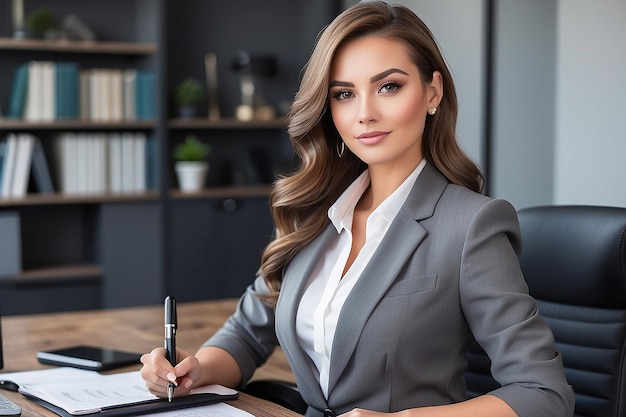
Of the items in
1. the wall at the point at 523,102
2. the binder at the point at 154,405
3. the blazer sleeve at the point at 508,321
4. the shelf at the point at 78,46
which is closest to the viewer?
the blazer sleeve at the point at 508,321

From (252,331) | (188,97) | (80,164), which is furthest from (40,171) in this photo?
(252,331)

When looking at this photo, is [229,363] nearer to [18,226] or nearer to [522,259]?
[522,259]

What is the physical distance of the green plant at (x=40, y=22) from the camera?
4.98 metres

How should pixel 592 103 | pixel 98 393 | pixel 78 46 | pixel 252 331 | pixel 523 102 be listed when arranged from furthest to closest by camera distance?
pixel 78 46, pixel 523 102, pixel 592 103, pixel 252 331, pixel 98 393

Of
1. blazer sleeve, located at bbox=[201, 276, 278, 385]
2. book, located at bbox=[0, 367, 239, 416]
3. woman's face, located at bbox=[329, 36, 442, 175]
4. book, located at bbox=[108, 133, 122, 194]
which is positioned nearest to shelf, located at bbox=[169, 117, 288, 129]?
book, located at bbox=[108, 133, 122, 194]

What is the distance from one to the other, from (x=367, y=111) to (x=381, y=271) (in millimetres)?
278

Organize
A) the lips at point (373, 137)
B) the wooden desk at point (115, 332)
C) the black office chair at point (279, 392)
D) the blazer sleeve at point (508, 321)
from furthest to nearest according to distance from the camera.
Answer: the wooden desk at point (115, 332) < the black office chair at point (279, 392) < the lips at point (373, 137) < the blazer sleeve at point (508, 321)

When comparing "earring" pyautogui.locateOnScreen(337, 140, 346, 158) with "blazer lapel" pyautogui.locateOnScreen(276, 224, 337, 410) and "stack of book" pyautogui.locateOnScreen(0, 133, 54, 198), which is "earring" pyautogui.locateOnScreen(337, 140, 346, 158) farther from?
"stack of book" pyautogui.locateOnScreen(0, 133, 54, 198)

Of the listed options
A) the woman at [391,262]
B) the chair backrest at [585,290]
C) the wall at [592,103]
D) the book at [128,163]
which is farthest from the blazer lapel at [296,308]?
the book at [128,163]

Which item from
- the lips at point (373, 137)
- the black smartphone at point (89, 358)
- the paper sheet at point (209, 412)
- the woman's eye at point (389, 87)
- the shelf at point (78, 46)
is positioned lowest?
the black smartphone at point (89, 358)

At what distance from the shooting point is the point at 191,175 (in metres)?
5.29

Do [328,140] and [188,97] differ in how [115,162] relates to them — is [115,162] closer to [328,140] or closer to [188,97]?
[188,97]

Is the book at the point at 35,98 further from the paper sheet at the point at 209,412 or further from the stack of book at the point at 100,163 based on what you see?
the paper sheet at the point at 209,412

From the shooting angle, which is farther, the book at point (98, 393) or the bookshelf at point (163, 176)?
the bookshelf at point (163, 176)
